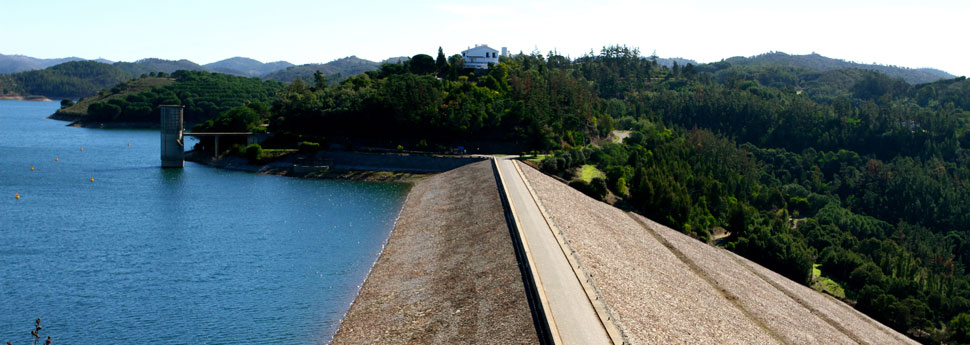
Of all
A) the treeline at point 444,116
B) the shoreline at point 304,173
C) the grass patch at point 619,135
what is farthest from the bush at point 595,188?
the grass patch at point 619,135

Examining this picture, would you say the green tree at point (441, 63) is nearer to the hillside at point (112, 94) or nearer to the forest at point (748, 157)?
the forest at point (748, 157)

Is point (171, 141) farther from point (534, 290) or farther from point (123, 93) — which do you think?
point (123, 93)

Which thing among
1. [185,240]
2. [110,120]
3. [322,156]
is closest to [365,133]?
[322,156]

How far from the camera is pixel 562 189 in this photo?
65125mm

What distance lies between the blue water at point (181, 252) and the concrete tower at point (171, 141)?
4039 millimetres

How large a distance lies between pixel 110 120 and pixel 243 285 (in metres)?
133

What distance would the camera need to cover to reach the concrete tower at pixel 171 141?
85250 millimetres

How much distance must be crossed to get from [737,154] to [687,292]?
64127 mm

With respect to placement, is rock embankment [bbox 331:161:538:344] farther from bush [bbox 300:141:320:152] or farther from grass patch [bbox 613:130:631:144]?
grass patch [bbox 613:130:631:144]

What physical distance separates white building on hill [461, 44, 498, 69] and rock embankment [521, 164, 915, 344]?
6053 cm

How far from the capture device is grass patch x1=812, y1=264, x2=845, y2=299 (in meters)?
54.6

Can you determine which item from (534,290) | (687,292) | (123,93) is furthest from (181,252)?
(123,93)

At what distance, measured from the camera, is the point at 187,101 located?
6373 inches

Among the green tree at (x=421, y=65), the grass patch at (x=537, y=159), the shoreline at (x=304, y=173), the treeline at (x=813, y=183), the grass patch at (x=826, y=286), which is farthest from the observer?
the green tree at (x=421, y=65)
